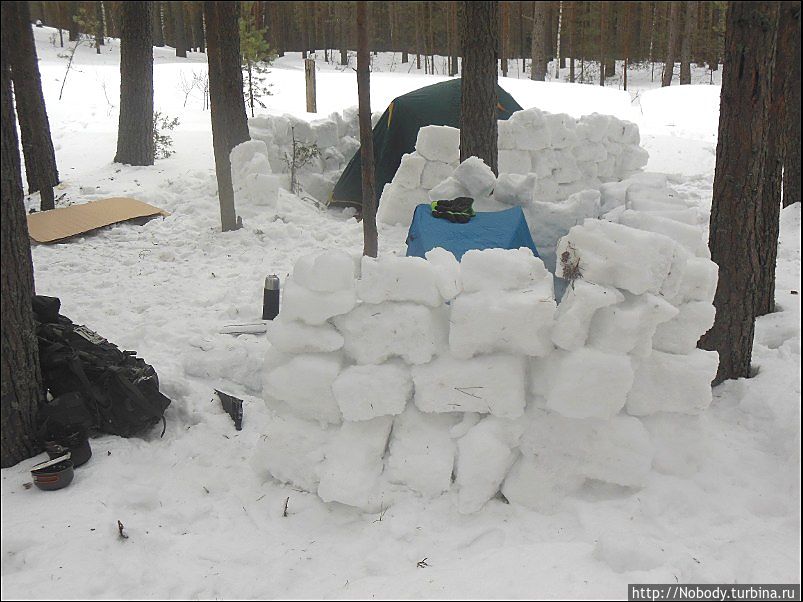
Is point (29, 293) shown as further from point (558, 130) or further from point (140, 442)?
point (558, 130)

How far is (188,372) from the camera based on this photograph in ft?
13.4

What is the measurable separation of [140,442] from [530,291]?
195 cm

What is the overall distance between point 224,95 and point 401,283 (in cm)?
466

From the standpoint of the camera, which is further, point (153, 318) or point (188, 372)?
point (153, 318)

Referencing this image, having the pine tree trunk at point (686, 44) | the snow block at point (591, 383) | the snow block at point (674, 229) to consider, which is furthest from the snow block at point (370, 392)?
the pine tree trunk at point (686, 44)

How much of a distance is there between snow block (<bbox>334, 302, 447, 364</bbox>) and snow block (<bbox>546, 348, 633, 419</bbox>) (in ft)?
1.78

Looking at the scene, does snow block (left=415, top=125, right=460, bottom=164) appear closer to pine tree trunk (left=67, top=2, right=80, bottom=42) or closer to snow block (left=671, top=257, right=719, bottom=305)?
snow block (left=671, top=257, right=719, bottom=305)

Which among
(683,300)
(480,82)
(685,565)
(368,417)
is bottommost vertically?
(685,565)

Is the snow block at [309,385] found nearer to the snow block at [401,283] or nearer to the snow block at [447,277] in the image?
the snow block at [401,283]

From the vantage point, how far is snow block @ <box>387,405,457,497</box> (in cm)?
292

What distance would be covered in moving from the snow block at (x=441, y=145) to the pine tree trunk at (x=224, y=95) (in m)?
2.08

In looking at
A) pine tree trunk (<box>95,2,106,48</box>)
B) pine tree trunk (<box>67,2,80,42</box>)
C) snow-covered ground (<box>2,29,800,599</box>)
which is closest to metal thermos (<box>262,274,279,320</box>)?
snow-covered ground (<box>2,29,800,599</box>)

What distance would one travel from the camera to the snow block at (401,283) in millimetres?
2951

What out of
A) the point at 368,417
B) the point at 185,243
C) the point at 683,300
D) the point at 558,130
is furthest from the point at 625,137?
the point at 368,417
